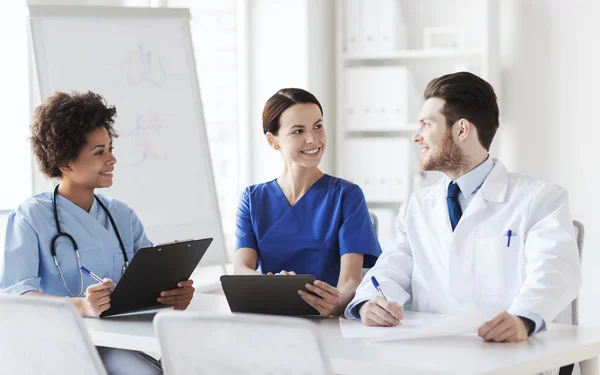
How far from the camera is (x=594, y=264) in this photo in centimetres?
385

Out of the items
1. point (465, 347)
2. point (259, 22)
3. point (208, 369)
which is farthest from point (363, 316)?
point (259, 22)

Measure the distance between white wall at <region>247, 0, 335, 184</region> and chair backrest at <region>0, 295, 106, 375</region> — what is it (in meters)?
2.64

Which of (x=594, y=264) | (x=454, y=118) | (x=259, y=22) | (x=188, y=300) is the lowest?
(x=594, y=264)

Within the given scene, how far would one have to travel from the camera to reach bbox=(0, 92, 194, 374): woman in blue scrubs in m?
2.12

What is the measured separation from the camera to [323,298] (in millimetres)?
1957

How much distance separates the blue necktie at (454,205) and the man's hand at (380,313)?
32cm

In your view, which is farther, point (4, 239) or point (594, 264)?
point (594, 264)

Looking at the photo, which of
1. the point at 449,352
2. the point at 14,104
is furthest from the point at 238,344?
the point at 14,104

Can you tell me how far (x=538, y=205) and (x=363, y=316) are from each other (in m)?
0.51

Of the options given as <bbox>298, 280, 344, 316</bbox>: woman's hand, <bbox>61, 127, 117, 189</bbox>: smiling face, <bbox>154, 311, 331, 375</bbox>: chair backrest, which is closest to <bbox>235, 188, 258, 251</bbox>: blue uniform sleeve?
<bbox>61, 127, 117, 189</bbox>: smiling face

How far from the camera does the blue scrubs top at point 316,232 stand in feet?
8.01

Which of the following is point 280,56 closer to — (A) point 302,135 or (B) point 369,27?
(B) point 369,27

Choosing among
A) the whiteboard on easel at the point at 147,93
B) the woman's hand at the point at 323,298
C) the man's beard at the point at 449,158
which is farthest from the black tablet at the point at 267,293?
the whiteboard on easel at the point at 147,93

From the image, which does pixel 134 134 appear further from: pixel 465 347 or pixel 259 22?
pixel 465 347
